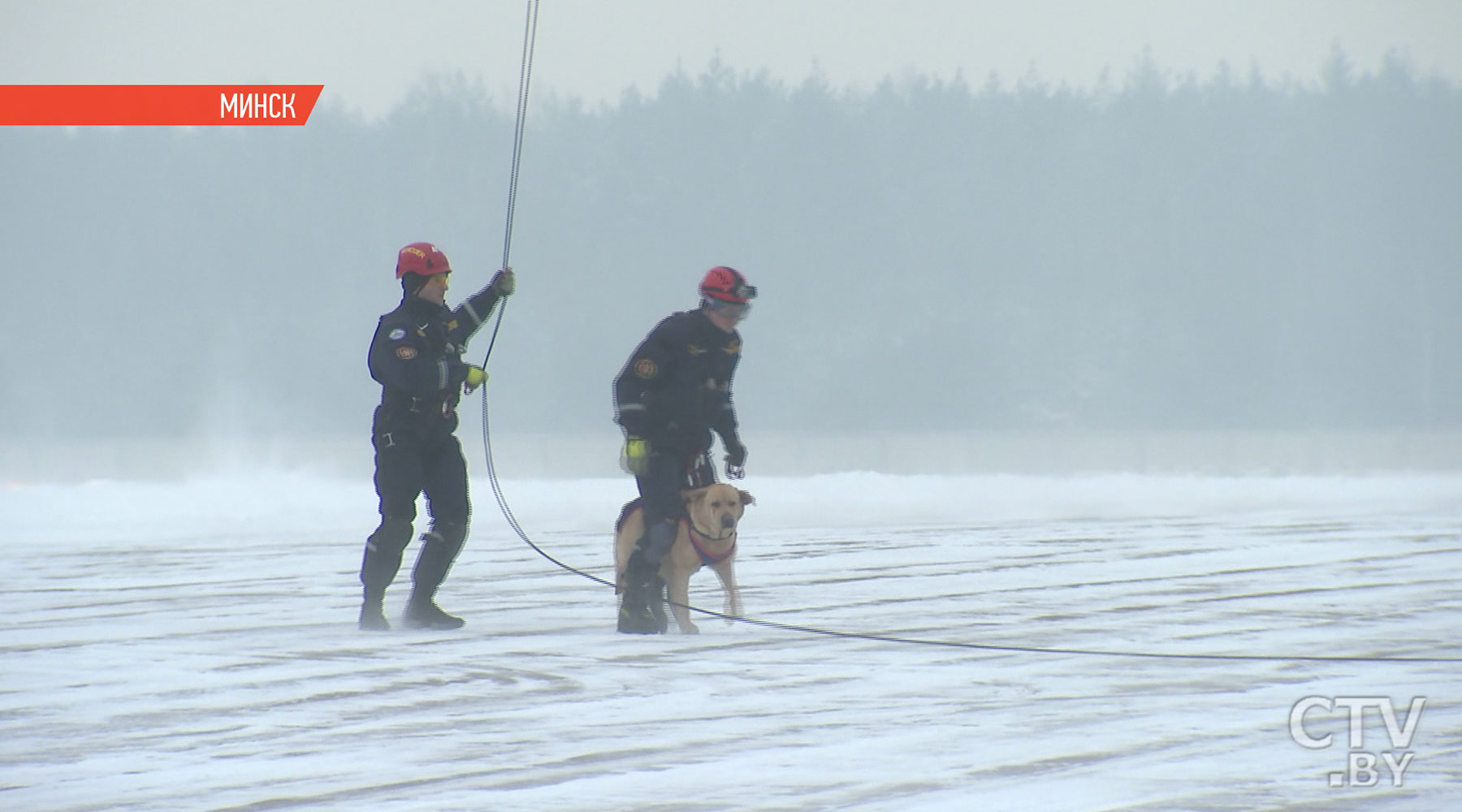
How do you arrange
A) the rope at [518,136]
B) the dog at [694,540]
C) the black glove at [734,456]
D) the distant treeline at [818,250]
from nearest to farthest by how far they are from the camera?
the dog at [694,540] → the black glove at [734,456] → the rope at [518,136] → the distant treeline at [818,250]

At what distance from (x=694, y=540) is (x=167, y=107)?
85811 millimetres

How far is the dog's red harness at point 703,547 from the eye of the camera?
8.91 m

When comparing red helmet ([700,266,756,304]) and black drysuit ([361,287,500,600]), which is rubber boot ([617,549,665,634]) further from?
red helmet ([700,266,756,304])

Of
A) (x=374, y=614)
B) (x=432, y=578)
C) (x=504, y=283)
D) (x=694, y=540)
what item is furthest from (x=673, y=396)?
(x=374, y=614)

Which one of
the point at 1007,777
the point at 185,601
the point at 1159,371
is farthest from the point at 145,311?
the point at 1007,777

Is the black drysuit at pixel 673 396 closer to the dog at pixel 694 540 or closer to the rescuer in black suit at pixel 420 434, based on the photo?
the dog at pixel 694 540

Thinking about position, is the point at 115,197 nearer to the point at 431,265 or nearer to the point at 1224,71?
the point at 1224,71

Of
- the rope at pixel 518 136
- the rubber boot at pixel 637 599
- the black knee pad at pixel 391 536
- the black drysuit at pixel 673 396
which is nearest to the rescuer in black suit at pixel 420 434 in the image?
the black knee pad at pixel 391 536

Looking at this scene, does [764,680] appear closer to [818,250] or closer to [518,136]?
[518,136]

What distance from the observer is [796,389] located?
72.2 metres

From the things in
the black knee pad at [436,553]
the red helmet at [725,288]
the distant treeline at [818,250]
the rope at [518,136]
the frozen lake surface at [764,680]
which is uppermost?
the distant treeline at [818,250]

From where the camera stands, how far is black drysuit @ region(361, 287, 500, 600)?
29.5 ft
